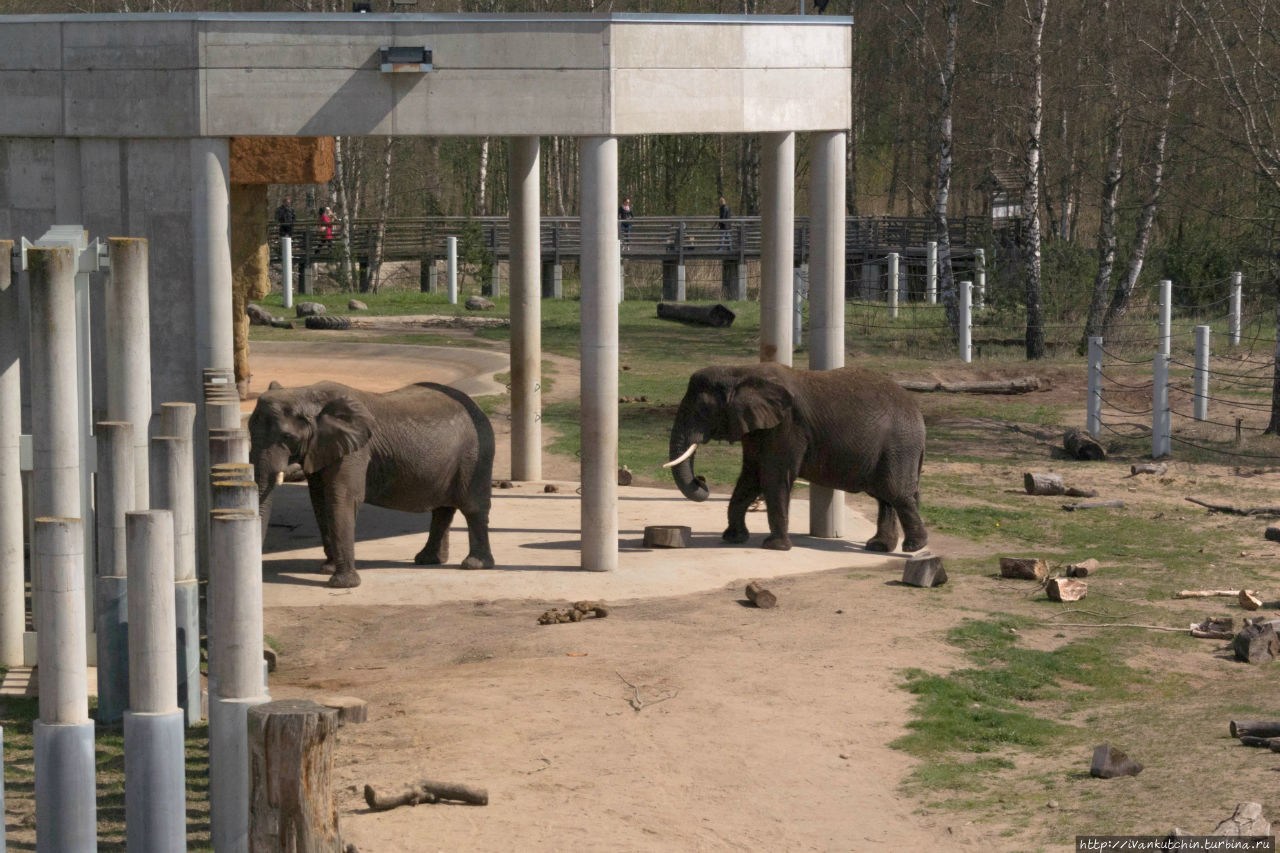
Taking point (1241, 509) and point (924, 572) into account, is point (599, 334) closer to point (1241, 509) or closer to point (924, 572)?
point (924, 572)

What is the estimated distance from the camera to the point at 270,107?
42.0ft

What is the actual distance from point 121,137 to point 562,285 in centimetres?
2626

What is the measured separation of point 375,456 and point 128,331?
3.21 metres

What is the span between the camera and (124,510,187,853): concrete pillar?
23.1 ft

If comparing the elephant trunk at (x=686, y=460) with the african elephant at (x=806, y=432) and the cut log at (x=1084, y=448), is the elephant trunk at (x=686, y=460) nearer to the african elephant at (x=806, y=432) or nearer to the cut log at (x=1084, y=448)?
the african elephant at (x=806, y=432)

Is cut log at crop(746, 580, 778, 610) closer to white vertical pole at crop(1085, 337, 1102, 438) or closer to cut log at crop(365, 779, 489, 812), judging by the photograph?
cut log at crop(365, 779, 489, 812)

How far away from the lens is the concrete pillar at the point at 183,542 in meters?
9.09

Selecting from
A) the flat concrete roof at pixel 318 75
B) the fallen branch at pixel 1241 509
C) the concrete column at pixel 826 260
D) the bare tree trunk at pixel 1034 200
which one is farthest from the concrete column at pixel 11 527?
the bare tree trunk at pixel 1034 200

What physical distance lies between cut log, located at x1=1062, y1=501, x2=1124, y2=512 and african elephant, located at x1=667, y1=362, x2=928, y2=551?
2610 mm

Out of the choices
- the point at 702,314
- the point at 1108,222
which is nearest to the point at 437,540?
the point at 1108,222

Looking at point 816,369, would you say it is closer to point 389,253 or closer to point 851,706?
point 851,706

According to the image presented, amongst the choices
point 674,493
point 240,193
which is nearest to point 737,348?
point 240,193

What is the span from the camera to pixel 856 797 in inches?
335

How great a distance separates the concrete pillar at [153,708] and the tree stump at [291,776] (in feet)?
2.09
